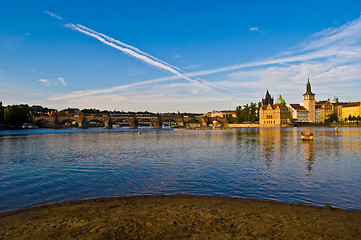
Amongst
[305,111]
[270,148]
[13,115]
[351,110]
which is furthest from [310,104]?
[13,115]

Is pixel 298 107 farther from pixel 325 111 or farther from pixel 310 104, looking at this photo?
pixel 325 111

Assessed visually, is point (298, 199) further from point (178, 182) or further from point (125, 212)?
point (125, 212)

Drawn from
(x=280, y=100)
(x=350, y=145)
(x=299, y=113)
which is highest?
(x=280, y=100)

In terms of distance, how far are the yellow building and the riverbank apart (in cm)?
16750

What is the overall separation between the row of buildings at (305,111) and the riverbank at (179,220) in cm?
15383

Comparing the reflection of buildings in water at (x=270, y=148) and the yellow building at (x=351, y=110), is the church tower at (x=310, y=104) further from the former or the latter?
the reflection of buildings in water at (x=270, y=148)

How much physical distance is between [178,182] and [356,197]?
26.1ft

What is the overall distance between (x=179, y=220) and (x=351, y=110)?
17922 centimetres

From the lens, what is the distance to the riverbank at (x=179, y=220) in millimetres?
7055

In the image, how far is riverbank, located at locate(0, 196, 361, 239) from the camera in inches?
278

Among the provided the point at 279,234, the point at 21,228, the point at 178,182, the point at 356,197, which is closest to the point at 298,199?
the point at 356,197

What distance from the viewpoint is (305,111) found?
565ft

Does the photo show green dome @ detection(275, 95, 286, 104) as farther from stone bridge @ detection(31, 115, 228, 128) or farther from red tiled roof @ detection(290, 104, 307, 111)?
stone bridge @ detection(31, 115, 228, 128)

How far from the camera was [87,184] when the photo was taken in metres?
13.9
